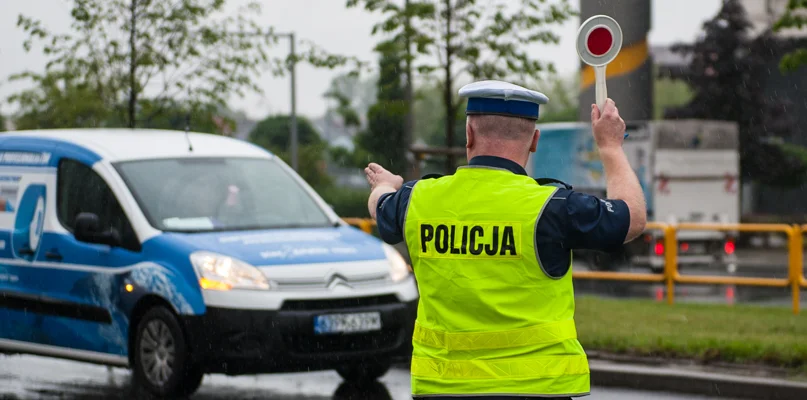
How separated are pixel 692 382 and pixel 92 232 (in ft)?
12.9

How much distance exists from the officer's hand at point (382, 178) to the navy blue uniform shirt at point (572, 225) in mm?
444

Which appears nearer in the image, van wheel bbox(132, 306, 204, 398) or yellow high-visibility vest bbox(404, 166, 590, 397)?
yellow high-visibility vest bbox(404, 166, 590, 397)

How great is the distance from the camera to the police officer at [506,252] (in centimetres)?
346

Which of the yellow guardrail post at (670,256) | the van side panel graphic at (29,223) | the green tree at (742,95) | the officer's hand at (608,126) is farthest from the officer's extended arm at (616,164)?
the green tree at (742,95)

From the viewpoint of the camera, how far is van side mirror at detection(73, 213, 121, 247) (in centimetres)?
836

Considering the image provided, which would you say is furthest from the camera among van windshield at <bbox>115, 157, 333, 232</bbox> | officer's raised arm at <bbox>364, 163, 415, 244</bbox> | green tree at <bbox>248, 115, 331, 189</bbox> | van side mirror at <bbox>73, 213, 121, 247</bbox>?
green tree at <bbox>248, 115, 331, 189</bbox>

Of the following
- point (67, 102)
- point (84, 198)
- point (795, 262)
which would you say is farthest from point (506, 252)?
point (67, 102)

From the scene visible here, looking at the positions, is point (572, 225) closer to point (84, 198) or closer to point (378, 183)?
point (378, 183)

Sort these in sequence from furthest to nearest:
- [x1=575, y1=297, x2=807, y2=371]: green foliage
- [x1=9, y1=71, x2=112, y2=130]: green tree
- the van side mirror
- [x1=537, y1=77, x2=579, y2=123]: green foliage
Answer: [x1=537, y1=77, x2=579, y2=123]: green foliage
[x1=9, y1=71, x2=112, y2=130]: green tree
[x1=575, y1=297, x2=807, y2=371]: green foliage
the van side mirror

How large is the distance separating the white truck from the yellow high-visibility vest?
1977 centimetres

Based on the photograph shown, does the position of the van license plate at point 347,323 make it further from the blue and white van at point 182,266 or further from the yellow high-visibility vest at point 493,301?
the yellow high-visibility vest at point 493,301

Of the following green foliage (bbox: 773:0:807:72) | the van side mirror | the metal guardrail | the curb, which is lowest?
the curb

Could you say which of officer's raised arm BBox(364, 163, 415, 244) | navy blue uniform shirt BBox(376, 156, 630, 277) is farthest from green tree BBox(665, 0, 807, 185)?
navy blue uniform shirt BBox(376, 156, 630, 277)

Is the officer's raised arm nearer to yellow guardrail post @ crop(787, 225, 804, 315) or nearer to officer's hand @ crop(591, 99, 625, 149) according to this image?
officer's hand @ crop(591, 99, 625, 149)
